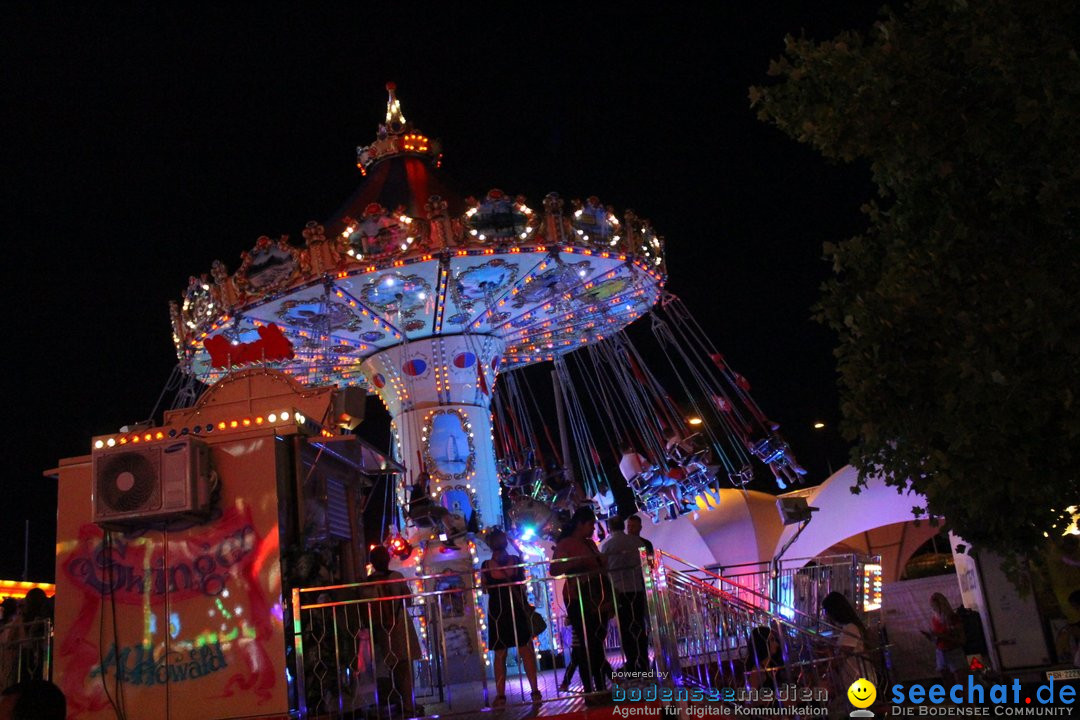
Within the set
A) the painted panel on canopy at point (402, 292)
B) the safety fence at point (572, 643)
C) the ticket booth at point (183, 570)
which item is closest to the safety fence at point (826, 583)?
the safety fence at point (572, 643)

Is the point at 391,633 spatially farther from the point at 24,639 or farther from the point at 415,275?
the point at 415,275

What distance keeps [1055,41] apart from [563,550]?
5.07 m

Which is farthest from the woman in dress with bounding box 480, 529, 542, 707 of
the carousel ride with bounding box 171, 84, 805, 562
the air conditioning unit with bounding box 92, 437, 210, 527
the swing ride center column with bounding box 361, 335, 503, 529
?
the swing ride center column with bounding box 361, 335, 503, 529

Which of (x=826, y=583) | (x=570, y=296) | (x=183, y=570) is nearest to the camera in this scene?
(x=183, y=570)

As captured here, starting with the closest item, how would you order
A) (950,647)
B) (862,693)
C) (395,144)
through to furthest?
(862,693) < (950,647) < (395,144)

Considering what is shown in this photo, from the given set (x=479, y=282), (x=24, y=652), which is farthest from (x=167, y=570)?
(x=479, y=282)

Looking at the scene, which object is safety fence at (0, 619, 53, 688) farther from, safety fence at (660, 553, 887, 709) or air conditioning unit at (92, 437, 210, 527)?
safety fence at (660, 553, 887, 709)

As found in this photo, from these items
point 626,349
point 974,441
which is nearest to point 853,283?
point 974,441

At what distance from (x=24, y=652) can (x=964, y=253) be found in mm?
7348

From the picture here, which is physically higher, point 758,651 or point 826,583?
point 826,583

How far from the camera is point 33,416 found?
2342cm

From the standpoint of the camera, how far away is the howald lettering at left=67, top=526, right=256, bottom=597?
6.86m

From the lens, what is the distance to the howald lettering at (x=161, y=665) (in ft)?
22.0

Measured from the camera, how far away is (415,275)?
13.9 meters
